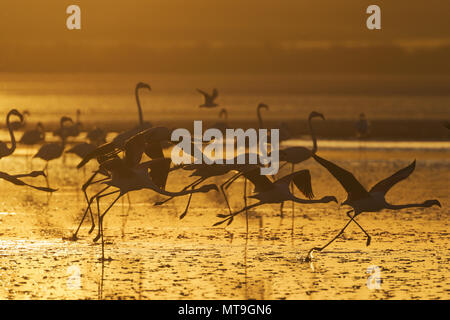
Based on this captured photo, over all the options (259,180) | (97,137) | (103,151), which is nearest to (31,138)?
(97,137)

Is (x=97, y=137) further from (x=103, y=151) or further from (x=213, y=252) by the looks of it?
(x=213, y=252)

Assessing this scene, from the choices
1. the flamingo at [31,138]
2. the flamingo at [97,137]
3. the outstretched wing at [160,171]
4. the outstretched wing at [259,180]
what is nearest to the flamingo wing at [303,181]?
the outstretched wing at [259,180]

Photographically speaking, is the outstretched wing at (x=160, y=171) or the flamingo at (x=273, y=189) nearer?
the flamingo at (x=273, y=189)

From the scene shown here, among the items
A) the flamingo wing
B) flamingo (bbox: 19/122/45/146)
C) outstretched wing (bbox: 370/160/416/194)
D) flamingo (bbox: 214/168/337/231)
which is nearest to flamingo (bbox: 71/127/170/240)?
flamingo (bbox: 214/168/337/231)

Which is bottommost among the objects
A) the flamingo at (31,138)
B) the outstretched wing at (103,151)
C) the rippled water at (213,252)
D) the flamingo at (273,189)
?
the rippled water at (213,252)

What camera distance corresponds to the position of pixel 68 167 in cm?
1931

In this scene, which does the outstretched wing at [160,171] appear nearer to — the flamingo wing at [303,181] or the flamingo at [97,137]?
the flamingo wing at [303,181]

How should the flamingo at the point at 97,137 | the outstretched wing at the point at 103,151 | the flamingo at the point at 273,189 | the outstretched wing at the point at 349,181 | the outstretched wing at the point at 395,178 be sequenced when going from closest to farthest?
the outstretched wing at the point at 349,181
the outstretched wing at the point at 395,178
the outstretched wing at the point at 103,151
the flamingo at the point at 273,189
the flamingo at the point at 97,137

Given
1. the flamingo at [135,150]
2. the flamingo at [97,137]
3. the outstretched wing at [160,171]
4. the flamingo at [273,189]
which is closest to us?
the flamingo at [135,150]

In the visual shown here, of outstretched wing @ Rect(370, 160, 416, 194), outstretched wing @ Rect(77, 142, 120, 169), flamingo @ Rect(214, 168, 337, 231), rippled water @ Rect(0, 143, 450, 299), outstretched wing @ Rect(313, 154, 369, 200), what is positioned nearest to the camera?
rippled water @ Rect(0, 143, 450, 299)

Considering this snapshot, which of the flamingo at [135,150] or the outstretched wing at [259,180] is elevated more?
the flamingo at [135,150]

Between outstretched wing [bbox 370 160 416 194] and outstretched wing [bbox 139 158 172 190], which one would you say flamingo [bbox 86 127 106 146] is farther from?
outstretched wing [bbox 370 160 416 194]

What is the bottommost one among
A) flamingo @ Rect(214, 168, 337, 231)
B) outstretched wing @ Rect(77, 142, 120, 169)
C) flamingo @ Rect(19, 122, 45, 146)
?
flamingo @ Rect(214, 168, 337, 231)
